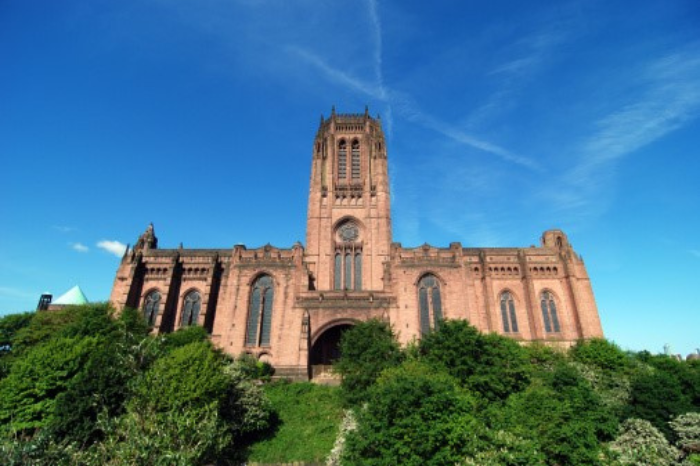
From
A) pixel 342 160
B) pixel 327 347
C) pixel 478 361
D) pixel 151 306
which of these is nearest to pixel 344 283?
pixel 327 347

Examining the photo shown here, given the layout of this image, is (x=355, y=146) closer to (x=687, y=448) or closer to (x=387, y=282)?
(x=387, y=282)

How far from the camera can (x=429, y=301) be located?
122ft

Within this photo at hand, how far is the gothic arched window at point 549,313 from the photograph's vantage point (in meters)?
40.7

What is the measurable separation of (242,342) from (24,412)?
1628cm

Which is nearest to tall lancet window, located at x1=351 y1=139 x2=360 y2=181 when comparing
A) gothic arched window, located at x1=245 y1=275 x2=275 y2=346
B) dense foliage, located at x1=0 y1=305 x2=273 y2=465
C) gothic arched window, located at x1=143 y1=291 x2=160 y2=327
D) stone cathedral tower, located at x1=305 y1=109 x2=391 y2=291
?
stone cathedral tower, located at x1=305 y1=109 x2=391 y2=291

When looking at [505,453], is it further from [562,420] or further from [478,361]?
[478,361]

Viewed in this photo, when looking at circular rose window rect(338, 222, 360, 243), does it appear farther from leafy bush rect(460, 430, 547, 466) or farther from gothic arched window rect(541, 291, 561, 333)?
leafy bush rect(460, 430, 547, 466)

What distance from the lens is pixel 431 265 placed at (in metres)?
37.9

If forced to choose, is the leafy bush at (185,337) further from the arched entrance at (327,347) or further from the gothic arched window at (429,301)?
the gothic arched window at (429,301)

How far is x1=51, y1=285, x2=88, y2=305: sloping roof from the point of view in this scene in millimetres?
46188

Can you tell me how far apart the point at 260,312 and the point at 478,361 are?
72.2 feet

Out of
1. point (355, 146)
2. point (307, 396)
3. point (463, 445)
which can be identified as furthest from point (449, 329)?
point (355, 146)

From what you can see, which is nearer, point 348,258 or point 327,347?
point 327,347

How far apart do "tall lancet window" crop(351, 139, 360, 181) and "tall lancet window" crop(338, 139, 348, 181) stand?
0.96m
